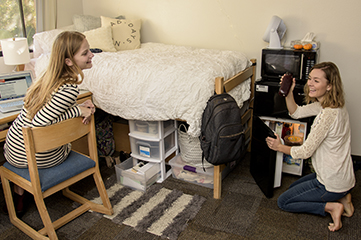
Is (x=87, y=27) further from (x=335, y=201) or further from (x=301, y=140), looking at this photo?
(x=335, y=201)

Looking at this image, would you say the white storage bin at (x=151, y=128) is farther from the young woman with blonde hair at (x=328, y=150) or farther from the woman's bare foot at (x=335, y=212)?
the woman's bare foot at (x=335, y=212)

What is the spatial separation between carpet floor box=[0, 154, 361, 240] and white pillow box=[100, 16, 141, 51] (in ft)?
5.04

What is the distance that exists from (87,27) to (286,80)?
82.3 inches

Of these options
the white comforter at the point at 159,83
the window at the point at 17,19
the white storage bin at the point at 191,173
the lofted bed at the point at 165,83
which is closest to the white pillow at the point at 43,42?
the window at the point at 17,19

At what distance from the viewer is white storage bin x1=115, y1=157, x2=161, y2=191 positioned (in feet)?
7.16

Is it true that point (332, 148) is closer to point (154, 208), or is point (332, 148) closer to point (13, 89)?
point (154, 208)

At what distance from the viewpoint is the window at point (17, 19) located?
267cm

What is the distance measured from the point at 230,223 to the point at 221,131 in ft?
1.86

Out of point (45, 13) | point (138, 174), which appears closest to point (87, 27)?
point (45, 13)

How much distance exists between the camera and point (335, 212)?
1762 mm

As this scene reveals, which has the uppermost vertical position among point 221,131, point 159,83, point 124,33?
point 124,33

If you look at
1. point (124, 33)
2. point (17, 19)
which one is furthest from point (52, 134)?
point (17, 19)

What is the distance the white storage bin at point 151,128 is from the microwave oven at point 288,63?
90cm

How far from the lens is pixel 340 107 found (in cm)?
169
